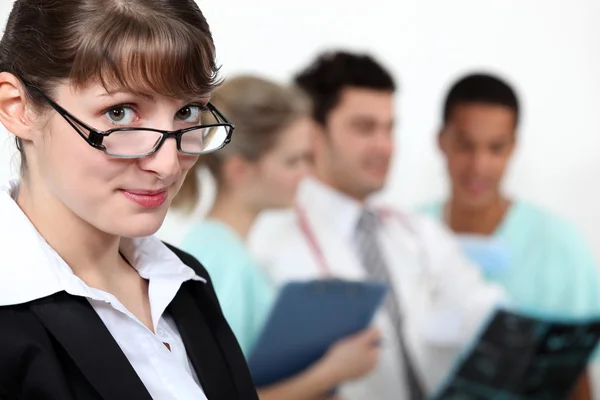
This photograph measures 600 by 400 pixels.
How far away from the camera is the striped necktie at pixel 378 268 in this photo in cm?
279

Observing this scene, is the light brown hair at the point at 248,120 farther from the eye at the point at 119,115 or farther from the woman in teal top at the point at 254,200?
the eye at the point at 119,115

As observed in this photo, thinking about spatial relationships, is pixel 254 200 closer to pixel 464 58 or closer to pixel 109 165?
pixel 464 58

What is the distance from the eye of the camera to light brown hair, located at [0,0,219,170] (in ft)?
2.53

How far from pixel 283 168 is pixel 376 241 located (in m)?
0.47

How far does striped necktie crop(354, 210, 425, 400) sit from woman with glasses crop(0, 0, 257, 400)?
1.92 meters

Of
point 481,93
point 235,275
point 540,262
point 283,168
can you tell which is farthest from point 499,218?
point 235,275

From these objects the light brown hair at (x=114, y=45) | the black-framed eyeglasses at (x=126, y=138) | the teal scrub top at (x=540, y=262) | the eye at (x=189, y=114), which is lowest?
the teal scrub top at (x=540, y=262)

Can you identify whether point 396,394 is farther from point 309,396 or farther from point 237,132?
point 237,132

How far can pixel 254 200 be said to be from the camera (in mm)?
2469

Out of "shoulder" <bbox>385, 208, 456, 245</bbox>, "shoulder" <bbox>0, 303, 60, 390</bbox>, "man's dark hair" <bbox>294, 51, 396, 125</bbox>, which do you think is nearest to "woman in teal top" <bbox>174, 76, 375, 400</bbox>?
"man's dark hair" <bbox>294, 51, 396, 125</bbox>

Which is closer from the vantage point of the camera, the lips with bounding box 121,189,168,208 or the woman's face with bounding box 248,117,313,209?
the lips with bounding box 121,189,168,208

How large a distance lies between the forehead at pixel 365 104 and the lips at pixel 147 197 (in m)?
2.01

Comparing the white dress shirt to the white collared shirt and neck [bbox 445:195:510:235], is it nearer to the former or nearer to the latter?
neck [bbox 445:195:510:235]

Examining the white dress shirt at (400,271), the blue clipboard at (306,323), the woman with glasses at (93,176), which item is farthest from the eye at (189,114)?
the white dress shirt at (400,271)
